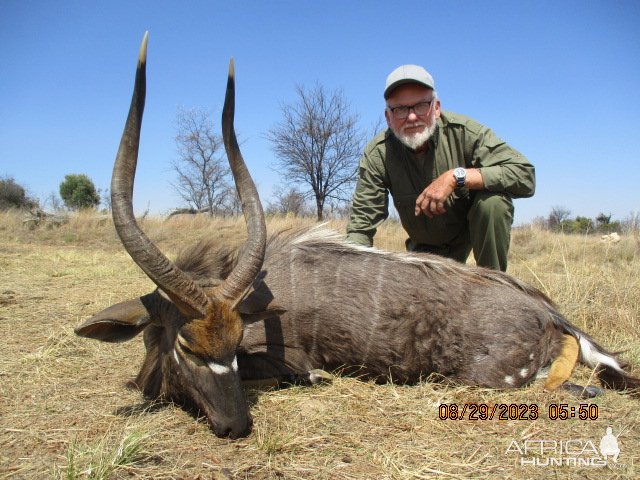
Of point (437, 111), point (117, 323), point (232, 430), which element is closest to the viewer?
point (232, 430)

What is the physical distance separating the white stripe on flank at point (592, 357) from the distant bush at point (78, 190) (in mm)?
36491

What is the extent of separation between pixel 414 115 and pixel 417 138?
0.64 ft

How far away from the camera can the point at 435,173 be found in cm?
438

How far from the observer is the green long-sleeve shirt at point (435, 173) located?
3982 mm

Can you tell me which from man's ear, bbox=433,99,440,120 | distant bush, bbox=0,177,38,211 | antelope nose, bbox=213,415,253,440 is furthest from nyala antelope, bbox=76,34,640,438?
distant bush, bbox=0,177,38,211

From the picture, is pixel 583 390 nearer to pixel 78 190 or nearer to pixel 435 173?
pixel 435 173

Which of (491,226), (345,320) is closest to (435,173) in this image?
(491,226)

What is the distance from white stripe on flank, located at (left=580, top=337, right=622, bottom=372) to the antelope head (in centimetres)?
227

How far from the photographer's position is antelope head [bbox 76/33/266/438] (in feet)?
7.99

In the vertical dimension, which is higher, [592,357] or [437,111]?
[437,111]

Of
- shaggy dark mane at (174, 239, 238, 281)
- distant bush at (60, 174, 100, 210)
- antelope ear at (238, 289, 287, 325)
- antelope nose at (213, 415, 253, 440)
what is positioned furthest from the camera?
distant bush at (60, 174, 100, 210)

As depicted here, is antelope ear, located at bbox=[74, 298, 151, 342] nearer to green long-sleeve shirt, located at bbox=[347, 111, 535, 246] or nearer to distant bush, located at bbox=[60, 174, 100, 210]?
green long-sleeve shirt, located at bbox=[347, 111, 535, 246]

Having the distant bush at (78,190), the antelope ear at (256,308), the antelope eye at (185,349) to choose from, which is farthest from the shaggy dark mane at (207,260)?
the distant bush at (78,190)

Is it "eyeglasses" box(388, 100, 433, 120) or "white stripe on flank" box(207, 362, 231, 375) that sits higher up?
"eyeglasses" box(388, 100, 433, 120)
